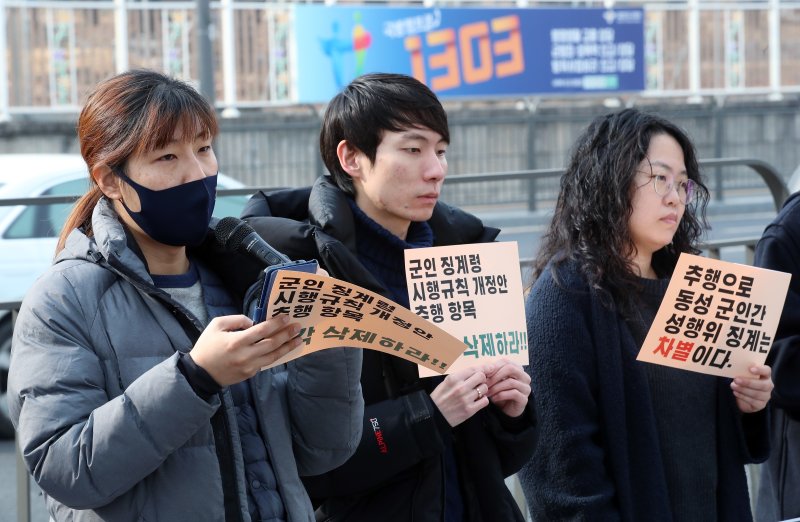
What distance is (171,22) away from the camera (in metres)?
14.9

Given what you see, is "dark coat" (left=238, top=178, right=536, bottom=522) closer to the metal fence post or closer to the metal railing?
the metal railing

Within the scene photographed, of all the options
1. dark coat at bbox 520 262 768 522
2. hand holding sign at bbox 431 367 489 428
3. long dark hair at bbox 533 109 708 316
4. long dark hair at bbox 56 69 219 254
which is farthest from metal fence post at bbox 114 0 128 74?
long dark hair at bbox 56 69 219 254

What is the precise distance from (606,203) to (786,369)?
33.6 inches

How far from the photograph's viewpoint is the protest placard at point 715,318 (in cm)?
293

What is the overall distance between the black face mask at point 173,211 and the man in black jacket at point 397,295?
1.61ft

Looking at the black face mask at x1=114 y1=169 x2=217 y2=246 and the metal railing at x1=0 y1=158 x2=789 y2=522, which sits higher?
the black face mask at x1=114 y1=169 x2=217 y2=246

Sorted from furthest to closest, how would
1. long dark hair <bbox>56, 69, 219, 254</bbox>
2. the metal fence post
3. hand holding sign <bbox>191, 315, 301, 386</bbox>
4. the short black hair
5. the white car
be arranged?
the metal fence post < the white car < the short black hair < long dark hair <bbox>56, 69, 219, 254</bbox> < hand holding sign <bbox>191, 315, 301, 386</bbox>

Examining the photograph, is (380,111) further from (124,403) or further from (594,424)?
(124,403)

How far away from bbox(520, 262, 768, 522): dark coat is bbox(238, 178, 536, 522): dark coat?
0.32ft

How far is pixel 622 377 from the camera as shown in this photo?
2916 millimetres

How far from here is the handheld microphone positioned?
88.2 inches

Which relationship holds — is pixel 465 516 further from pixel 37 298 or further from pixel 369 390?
pixel 37 298

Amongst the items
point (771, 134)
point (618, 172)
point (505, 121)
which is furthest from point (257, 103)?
point (618, 172)

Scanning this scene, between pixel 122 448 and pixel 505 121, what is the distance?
13.9 meters
